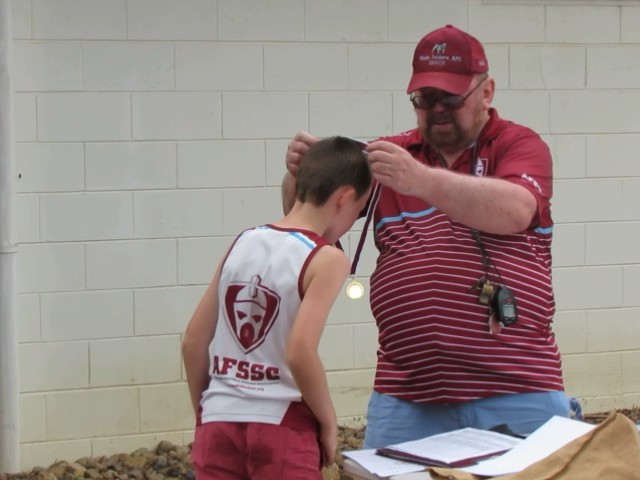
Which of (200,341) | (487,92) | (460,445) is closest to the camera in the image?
(460,445)

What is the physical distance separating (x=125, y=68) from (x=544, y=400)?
318 cm

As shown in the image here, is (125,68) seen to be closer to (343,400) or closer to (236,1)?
(236,1)

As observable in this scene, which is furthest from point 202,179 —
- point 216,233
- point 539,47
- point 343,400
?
point 539,47

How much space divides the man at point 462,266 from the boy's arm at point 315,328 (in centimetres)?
26

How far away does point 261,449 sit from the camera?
2674 mm

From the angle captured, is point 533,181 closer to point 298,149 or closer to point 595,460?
point 298,149

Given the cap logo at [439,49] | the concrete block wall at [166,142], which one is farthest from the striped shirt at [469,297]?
the concrete block wall at [166,142]

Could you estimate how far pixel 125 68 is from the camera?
5449 millimetres

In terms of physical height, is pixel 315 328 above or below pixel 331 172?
below

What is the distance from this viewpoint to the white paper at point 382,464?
2465mm

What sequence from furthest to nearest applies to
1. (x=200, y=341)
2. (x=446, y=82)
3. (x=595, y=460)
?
(x=446, y=82), (x=200, y=341), (x=595, y=460)

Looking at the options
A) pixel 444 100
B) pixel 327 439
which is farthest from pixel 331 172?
pixel 327 439

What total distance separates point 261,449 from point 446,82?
1.09 meters

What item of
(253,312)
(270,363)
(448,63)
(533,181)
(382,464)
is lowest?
(382,464)
